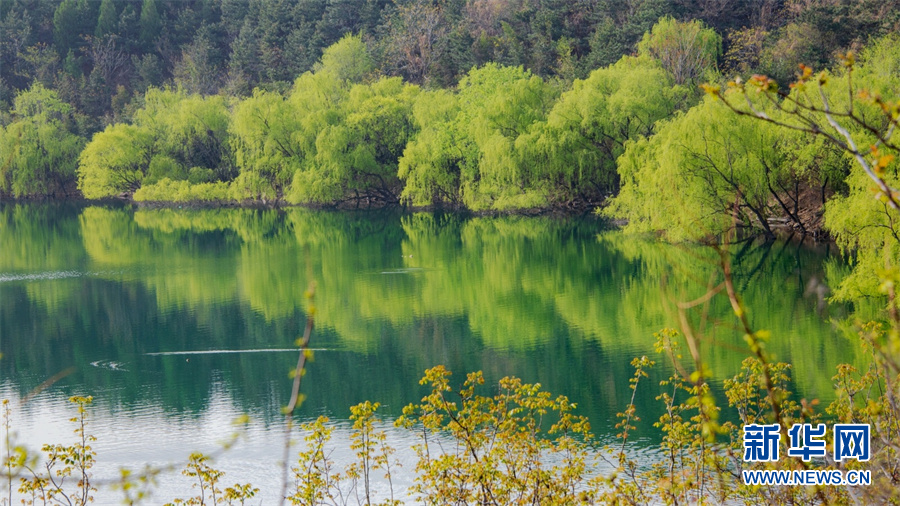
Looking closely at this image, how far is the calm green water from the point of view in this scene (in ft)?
45.6

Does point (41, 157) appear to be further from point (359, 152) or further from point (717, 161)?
point (717, 161)

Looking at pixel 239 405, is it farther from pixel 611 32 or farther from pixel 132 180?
pixel 132 180

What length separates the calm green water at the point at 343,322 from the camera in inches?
548

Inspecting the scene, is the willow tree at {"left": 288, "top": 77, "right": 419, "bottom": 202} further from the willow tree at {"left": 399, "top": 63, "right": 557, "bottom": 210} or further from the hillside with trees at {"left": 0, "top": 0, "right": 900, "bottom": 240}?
the willow tree at {"left": 399, "top": 63, "right": 557, "bottom": 210}

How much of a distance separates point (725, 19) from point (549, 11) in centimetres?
845

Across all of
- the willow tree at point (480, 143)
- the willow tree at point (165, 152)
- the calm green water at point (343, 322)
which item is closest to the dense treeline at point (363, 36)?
the willow tree at point (480, 143)

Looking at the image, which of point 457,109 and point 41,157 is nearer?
point 457,109

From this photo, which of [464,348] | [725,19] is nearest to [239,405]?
[464,348]

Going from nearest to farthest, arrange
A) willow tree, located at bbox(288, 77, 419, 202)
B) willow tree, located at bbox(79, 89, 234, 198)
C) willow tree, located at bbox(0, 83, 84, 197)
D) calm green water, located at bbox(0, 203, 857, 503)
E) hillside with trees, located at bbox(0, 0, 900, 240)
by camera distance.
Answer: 1. calm green water, located at bbox(0, 203, 857, 503)
2. hillside with trees, located at bbox(0, 0, 900, 240)
3. willow tree, located at bbox(288, 77, 419, 202)
4. willow tree, located at bbox(79, 89, 234, 198)
5. willow tree, located at bbox(0, 83, 84, 197)

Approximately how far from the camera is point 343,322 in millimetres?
20047

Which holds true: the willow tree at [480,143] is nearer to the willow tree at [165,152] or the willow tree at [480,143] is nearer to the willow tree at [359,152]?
the willow tree at [359,152]

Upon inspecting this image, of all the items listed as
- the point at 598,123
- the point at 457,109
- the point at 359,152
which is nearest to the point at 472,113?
the point at 457,109

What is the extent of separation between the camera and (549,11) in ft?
158

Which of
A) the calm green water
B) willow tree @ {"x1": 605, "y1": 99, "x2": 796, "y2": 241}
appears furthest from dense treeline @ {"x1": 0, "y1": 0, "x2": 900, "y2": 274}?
the calm green water
